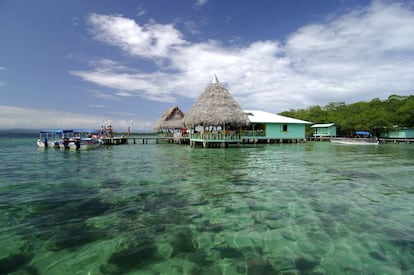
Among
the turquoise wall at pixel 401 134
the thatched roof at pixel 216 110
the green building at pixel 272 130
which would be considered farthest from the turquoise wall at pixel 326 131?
the thatched roof at pixel 216 110

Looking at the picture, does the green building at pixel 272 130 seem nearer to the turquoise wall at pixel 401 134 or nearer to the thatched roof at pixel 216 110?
the thatched roof at pixel 216 110

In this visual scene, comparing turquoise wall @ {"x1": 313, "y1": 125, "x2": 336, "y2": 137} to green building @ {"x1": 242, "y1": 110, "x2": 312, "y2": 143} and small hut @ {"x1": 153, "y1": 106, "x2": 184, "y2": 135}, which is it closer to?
green building @ {"x1": 242, "y1": 110, "x2": 312, "y2": 143}

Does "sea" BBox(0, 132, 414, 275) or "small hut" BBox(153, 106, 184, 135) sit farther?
"small hut" BBox(153, 106, 184, 135)

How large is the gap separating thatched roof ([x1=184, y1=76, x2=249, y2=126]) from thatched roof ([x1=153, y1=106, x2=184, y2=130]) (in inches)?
410

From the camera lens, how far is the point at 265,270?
250 cm

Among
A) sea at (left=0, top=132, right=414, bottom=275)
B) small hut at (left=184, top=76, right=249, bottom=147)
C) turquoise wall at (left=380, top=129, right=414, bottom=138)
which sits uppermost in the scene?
small hut at (left=184, top=76, right=249, bottom=147)

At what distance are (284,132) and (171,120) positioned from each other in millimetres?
14960

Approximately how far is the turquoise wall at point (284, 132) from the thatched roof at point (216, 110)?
5.68 metres

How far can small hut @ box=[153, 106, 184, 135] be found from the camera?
99.7 ft

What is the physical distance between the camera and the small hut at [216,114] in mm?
18188

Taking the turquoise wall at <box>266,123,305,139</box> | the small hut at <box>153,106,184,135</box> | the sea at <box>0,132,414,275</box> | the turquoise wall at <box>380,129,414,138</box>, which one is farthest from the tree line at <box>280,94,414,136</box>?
the sea at <box>0,132,414,275</box>

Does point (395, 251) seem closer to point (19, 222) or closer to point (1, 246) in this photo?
point (1, 246)

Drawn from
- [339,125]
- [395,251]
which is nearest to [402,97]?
[339,125]

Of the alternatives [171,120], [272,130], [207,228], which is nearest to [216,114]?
[272,130]
